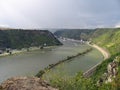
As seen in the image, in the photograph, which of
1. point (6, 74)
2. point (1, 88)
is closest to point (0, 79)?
point (6, 74)

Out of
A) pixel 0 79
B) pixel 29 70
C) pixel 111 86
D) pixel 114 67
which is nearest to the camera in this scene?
pixel 111 86

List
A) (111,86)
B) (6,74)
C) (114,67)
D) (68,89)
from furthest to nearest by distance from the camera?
(6,74) → (114,67) → (111,86) → (68,89)

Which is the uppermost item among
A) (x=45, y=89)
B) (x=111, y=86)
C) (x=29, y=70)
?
(x=45, y=89)

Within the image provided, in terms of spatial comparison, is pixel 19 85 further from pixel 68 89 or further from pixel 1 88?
pixel 68 89

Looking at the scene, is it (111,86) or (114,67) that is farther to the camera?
(114,67)

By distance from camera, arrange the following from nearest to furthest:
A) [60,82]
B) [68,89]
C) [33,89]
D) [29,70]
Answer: [33,89], [68,89], [60,82], [29,70]

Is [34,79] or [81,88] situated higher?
[34,79]

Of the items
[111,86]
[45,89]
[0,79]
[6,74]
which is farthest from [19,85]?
[6,74]

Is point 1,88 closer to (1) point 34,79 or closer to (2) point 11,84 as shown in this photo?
(2) point 11,84

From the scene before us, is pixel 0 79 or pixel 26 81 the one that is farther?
pixel 0 79
